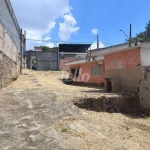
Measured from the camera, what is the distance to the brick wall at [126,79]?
30.2 ft

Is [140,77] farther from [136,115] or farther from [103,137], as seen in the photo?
[103,137]

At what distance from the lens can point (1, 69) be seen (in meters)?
9.23

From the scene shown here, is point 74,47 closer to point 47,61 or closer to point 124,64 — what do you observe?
point 47,61

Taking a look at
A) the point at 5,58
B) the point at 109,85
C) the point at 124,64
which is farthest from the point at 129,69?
the point at 5,58

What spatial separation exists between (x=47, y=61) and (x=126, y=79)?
60.4ft

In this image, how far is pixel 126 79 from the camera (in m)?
9.86

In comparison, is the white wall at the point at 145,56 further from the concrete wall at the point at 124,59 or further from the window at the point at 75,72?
the window at the point at 75,72

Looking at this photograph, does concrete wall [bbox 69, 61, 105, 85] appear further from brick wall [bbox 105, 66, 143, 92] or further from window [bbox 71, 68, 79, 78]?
brick wall [bbox 105, 66, 143, 92]

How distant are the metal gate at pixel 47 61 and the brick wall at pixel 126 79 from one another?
670 inches

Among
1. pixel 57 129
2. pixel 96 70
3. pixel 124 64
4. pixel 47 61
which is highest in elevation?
pixel 47 61

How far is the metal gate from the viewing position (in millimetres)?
27094

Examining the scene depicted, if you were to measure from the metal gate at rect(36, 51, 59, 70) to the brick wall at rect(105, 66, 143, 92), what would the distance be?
1702 centimetres

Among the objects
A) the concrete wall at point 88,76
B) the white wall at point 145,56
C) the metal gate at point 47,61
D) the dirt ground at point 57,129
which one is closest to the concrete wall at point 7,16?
A: the dirt ground at point 57,129

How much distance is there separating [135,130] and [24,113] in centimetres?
328
